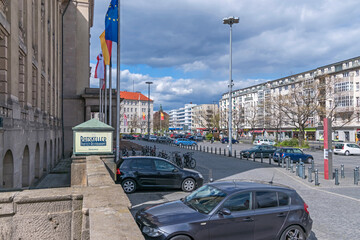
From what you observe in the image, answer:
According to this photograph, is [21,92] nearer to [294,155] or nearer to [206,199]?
[206,199]

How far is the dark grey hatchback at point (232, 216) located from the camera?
5.88m

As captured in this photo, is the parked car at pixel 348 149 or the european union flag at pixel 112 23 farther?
the parked car at pixel 348 149

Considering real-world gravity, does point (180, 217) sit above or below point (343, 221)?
above

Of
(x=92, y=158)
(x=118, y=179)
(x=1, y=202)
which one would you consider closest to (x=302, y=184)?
(x=118, y=179)

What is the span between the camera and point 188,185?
520 inches

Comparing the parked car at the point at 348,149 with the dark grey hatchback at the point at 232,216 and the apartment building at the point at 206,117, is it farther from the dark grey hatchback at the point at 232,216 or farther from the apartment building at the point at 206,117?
the apartment building at the point at 206,117

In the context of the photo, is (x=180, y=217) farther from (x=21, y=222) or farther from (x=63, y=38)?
(x=63, y=38)

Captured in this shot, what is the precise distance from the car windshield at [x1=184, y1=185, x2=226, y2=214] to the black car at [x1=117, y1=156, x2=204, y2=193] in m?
5.62

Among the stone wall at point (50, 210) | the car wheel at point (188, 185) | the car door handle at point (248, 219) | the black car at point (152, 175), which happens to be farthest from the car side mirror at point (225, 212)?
the car wheel at point (188, 185)

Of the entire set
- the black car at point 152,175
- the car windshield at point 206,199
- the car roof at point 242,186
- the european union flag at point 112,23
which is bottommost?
the black car at point 152,175

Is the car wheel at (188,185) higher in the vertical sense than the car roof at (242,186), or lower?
lower

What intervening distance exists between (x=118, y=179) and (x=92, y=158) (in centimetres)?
285

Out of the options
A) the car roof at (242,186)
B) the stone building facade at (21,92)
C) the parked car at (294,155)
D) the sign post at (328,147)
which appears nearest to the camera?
the car roof at (242,186)

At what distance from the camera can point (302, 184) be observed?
1567 cm
